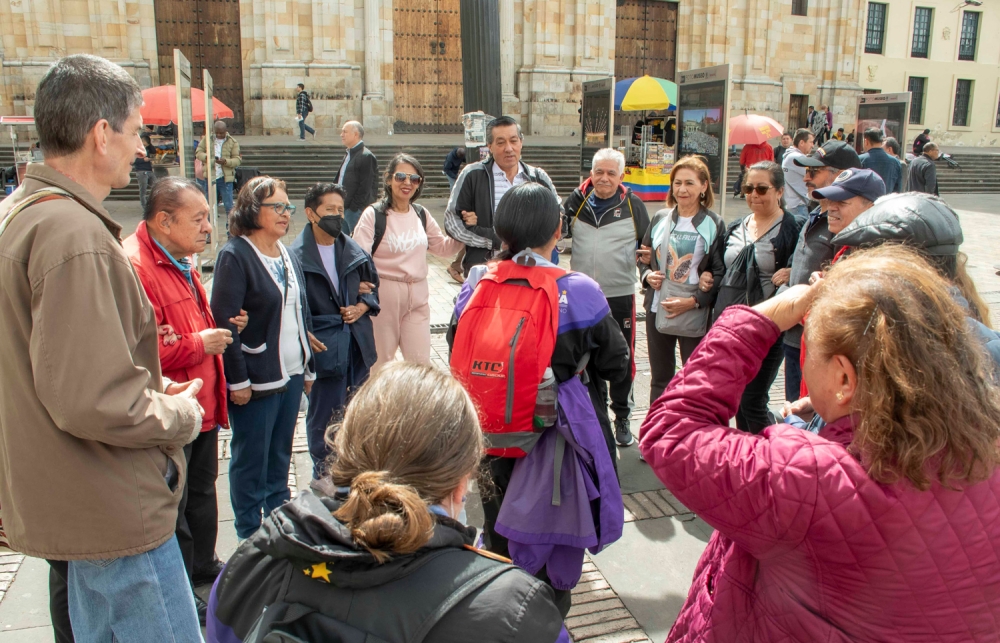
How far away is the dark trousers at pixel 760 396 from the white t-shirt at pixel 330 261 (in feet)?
7.64

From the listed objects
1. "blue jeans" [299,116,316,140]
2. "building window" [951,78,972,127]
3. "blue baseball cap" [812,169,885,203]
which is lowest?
"blue baseball cap" [812,169,885,203]

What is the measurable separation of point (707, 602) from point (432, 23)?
2406cm

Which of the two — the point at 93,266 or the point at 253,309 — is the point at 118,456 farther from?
the point at 253,309

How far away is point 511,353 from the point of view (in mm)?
2691

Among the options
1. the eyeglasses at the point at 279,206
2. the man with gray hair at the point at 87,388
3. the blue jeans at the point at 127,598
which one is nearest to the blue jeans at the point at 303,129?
the eyeglasses at the point at 279,206

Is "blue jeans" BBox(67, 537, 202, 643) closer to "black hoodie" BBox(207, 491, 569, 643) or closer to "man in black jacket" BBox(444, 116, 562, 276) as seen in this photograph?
"black hoodie" BBox(207, 491, 569, 643)

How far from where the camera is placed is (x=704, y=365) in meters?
1.55

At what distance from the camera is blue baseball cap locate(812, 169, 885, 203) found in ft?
11.6

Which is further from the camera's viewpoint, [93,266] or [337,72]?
[337,72]

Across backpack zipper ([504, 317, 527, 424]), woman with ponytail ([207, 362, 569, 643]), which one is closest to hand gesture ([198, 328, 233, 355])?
backpack zipper ([504, 317, 527, 424])

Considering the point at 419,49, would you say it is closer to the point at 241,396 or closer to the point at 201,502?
the point at 241,396

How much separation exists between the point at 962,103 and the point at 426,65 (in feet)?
83.2

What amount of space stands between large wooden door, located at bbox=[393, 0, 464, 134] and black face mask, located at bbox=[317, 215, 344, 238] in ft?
67.1

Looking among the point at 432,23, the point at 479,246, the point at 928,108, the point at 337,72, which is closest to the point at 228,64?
the point at 337,72
